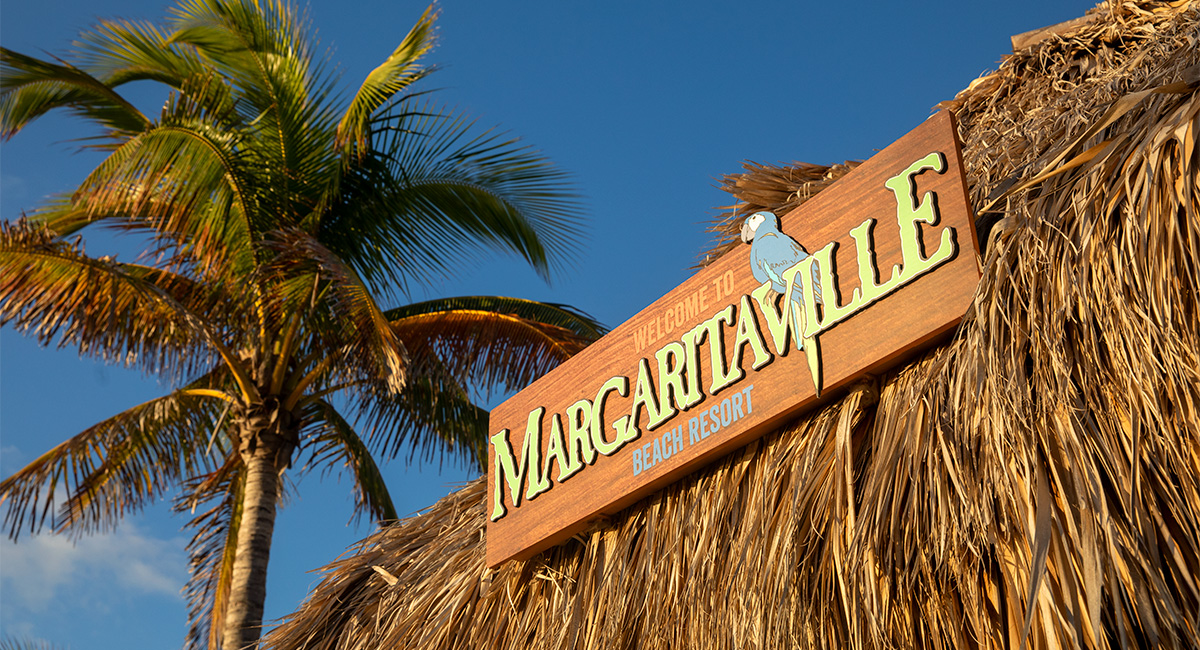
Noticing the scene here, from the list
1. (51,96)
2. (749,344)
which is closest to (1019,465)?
(749,344)

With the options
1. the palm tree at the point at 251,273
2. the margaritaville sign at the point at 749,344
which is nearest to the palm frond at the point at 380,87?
the palm tree at the point at 251,273

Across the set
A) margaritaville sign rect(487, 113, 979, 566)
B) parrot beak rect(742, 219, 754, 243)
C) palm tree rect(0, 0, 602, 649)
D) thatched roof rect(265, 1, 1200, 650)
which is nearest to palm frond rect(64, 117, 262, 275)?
palm tree rect(0, 0, 602, 649)

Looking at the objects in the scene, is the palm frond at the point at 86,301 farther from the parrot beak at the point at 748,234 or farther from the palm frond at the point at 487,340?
the parrot beak at the point at 748,234

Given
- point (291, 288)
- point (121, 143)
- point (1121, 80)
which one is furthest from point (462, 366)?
point (1121, 80)

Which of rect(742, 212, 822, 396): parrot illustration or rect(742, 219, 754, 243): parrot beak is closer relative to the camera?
rect(742, 212, 822, 396): parrot illustration

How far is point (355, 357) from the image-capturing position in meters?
7.35

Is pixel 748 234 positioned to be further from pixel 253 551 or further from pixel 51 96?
pixel 51 96

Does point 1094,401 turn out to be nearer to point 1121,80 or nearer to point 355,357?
point 1121,80

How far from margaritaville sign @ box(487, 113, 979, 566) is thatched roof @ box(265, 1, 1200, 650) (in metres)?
0.08

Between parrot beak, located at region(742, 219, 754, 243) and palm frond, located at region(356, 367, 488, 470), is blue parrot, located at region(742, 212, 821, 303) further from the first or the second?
palm frond, located at region(356, 367, 488, 470)

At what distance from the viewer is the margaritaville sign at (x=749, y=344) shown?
247 centimetres

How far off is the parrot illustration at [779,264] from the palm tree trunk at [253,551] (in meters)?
4.83

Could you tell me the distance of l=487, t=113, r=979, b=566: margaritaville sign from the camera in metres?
2.47

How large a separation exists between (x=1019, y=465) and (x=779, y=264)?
96 cm
